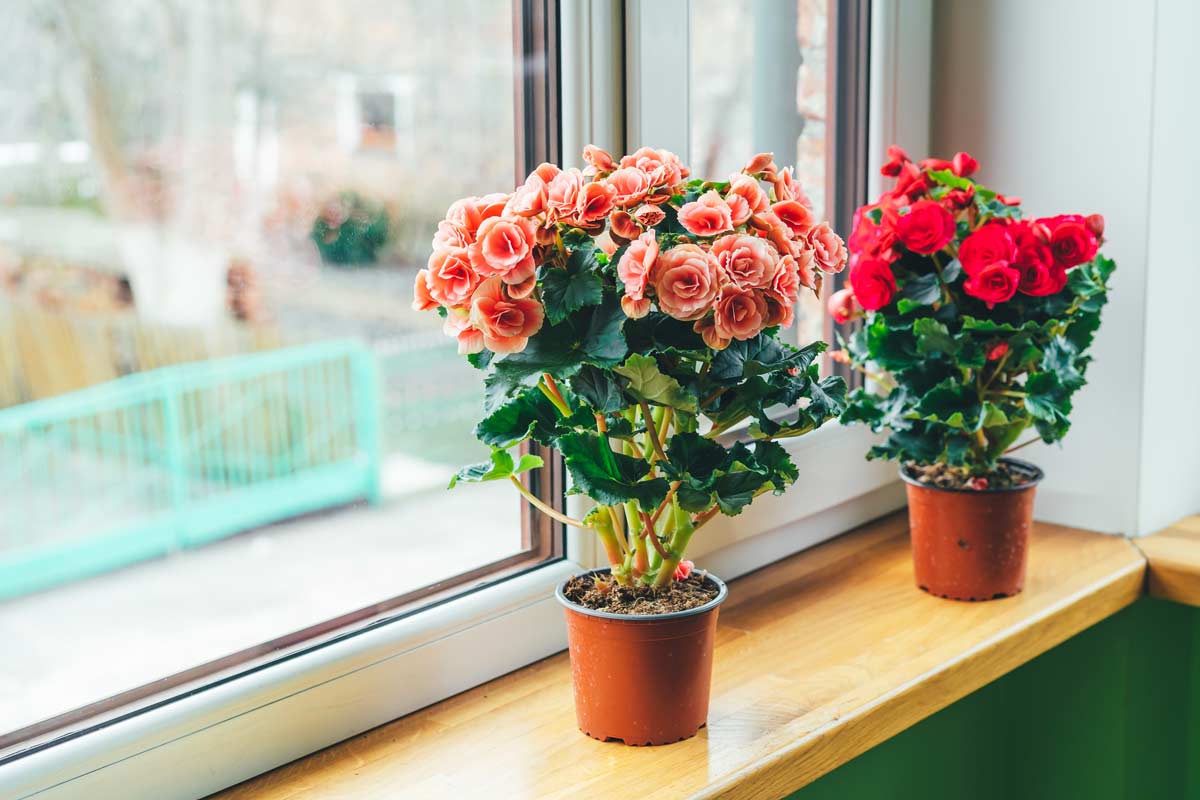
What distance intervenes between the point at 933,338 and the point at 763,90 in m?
0.43

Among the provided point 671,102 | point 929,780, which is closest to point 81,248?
point 671,102

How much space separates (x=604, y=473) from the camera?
97cm

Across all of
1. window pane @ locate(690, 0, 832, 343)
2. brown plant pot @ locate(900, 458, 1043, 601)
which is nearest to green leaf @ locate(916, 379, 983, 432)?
brown plant pot @ locate(900, 458, 1043, 601)

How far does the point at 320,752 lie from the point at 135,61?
2.07 feet

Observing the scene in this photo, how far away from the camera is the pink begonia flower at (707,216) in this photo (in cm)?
92

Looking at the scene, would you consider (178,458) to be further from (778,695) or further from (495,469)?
(778,695)

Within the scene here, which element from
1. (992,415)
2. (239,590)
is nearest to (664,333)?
(992,415)

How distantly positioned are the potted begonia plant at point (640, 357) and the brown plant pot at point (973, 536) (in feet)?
1.34

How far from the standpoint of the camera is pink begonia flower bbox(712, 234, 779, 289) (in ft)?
2.96

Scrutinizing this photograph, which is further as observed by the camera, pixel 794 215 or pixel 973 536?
pixel 973 536

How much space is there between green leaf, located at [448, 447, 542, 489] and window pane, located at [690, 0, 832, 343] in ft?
1.71

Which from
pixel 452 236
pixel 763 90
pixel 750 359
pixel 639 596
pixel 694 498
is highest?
pixel 763 90

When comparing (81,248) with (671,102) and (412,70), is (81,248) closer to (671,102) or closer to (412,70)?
(412,70)

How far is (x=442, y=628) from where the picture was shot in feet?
3.83
